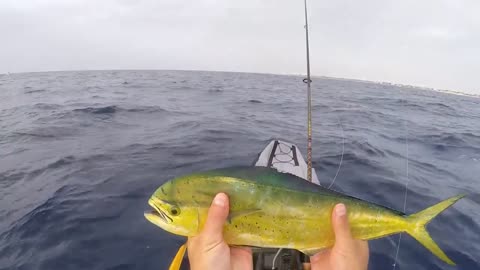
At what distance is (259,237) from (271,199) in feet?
0.89

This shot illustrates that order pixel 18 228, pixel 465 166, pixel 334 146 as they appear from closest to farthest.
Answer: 1. pixel 18 228
2. pixel 465 166
3. pixel 334 146

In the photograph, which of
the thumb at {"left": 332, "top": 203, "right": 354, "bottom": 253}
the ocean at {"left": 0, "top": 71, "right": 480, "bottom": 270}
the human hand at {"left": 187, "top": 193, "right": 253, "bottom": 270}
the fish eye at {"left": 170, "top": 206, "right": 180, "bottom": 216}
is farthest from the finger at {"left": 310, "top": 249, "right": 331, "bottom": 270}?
the ocean at {"left": 0, "top": 71, "right": 480, "bottom": 270}

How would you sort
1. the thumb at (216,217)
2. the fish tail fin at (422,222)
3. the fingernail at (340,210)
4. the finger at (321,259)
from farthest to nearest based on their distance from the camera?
1. the finger at (321,259)
2. the fish tail fin at (422,222)
3. the fingernail at (340,210)
4. the thumb at (216,217)

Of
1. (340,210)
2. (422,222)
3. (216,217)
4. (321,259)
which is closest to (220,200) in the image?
(216,217)

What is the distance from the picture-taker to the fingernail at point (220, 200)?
6.68 feet

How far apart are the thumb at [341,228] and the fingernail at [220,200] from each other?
74cm

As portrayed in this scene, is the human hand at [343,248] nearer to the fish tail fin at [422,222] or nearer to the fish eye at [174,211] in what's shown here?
the fish tail fin at [422,222]

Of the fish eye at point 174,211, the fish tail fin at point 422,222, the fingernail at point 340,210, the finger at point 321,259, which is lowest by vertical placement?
the finger at point 321,259

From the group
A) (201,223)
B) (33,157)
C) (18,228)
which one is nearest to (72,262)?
(18,228)

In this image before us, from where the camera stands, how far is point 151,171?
9.01 metres

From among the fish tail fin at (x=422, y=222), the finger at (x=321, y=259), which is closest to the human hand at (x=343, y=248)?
the finger at (x=321, y=259)

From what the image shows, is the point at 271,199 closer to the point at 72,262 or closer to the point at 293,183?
the point at 293,183

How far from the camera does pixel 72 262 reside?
5.20 meters

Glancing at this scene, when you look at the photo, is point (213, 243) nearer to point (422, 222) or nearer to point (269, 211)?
point (269, 211)
